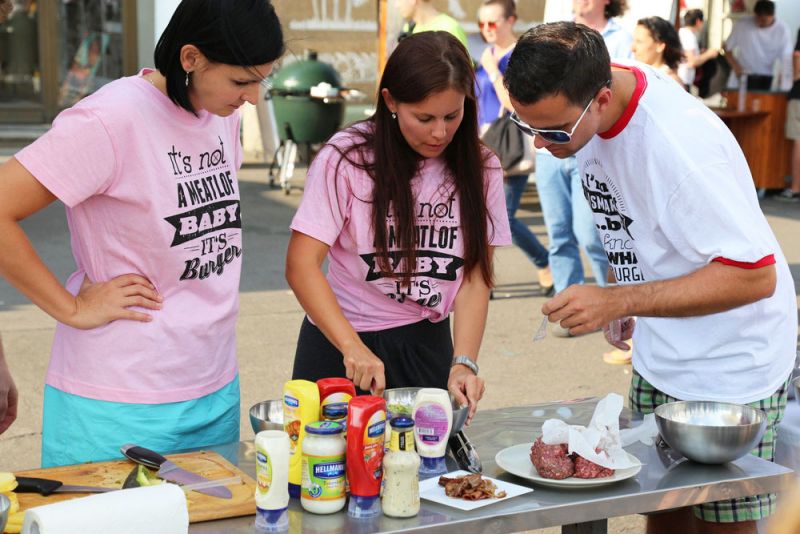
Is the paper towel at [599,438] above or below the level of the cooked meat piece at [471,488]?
above

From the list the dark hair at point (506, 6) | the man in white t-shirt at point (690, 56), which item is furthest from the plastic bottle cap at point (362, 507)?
the man in white t-shirt at point (690, 56)

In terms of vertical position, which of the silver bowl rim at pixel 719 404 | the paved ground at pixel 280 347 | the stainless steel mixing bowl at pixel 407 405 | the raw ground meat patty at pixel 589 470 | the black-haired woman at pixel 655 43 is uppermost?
the black-haired woman at pixel 655 43

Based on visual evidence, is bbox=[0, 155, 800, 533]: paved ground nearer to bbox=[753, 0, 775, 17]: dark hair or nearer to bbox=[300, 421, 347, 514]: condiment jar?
bbox=[300, 421, 347, 514]: condiment jar

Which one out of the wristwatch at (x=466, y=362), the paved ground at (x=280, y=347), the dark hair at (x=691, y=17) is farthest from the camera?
the dark hair at (x=691, y=17)

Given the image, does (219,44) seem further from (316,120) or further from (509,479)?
(316,120)

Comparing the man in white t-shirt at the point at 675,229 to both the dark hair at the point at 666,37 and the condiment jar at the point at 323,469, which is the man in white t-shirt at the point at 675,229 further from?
the dark hair at the point at 666,37

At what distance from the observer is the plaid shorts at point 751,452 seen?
279 cm

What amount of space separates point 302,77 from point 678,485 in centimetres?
905

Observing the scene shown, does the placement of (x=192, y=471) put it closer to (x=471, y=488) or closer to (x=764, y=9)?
(x=471, y=488)

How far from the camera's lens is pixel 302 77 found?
36.6ft

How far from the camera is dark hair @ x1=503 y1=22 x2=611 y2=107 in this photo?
2723 mm

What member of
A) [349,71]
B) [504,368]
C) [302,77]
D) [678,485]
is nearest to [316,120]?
[302,77]

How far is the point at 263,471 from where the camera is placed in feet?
7.38

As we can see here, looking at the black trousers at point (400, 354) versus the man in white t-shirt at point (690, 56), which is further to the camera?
the man in white t-shirt at point (690, 56)
